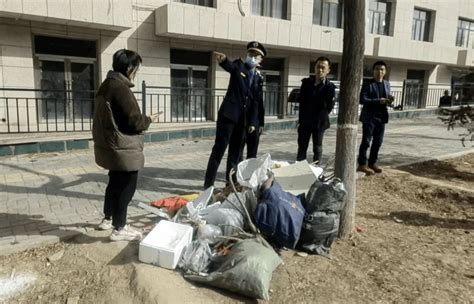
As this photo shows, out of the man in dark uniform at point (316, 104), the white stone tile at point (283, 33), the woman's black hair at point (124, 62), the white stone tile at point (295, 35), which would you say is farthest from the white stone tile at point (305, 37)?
the woman's black hair at point (124, 62)

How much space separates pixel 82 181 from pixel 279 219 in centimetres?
338

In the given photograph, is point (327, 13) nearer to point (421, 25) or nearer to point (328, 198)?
point (421, 25)

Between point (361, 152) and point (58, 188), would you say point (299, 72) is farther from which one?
point (58, 188)

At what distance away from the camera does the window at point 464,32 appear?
22.7 m

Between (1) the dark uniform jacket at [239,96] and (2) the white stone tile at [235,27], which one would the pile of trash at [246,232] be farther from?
(2) the white stone tile at [235,27]

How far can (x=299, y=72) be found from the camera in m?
15.5

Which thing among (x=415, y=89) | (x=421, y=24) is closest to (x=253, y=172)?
(x=415, y=89)

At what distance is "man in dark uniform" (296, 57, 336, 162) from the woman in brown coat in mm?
2428

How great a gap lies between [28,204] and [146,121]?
83.6 inches

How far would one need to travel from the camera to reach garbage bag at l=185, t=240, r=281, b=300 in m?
2.70

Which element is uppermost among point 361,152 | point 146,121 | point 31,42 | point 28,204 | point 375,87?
point 31,42

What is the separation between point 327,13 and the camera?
16297 mm

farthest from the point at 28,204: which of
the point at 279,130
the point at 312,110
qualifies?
the point at 279,130

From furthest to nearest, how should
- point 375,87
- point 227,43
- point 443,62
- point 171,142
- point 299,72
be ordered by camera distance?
point 443,62
point 299,72
point 227,43
point 171,142
point 375,87
